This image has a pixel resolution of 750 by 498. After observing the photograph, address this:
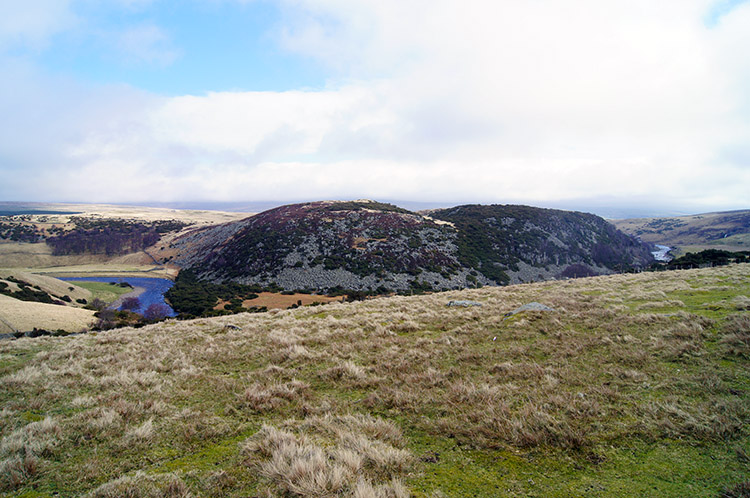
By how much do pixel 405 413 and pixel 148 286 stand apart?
81793 millimetres

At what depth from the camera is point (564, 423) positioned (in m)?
5.13

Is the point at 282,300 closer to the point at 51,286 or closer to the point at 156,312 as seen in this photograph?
the point at 156,312

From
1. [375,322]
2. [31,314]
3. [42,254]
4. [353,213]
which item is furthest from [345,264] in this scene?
[42,254]

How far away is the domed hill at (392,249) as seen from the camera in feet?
210

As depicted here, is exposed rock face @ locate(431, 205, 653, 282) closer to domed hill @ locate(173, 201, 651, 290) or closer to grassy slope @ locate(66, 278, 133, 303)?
domed hill @ locate(173, 201, 651, 290)

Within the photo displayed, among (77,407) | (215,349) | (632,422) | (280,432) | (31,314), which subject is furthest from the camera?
(31,314)

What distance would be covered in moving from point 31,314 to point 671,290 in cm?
4530

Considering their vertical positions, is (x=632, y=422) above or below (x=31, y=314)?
above

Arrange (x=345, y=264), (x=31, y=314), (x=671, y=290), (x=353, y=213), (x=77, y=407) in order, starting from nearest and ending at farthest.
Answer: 1. (x=77, y=407)
2. (x=671, y=290)
3. (x=31, y=314)
4. (x=345, y=264)
5. (x=353, y=213)

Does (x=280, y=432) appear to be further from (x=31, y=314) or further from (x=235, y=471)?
(x=31, y=314)

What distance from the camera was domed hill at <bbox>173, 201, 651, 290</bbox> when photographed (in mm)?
63969

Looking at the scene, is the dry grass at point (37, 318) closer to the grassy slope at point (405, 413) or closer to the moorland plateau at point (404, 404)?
the moorland plateau at point (404, 404)

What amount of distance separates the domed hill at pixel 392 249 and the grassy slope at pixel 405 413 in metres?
48.1

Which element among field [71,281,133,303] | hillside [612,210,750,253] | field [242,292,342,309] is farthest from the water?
hillside [612,210,750,253]
